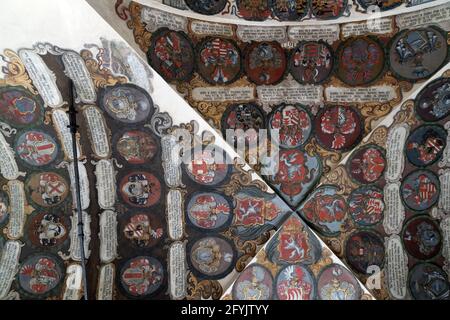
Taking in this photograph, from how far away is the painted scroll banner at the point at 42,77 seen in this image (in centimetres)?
576

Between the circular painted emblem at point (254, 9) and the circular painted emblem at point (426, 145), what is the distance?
3.26 metres

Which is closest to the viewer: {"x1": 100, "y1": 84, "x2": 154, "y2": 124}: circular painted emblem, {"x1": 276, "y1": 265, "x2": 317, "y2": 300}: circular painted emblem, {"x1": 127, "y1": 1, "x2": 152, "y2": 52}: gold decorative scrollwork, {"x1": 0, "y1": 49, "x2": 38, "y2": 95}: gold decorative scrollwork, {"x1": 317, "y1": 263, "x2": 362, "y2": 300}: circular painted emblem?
{"x1": 0, "y1": 49, "x2": 38, "y2": 95}: gold decorative scrollwork

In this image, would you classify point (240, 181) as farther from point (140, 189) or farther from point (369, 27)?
point (369, 27)

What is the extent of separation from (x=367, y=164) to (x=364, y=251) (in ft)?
5.28

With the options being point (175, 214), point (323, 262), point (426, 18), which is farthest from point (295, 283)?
point (426, 18)

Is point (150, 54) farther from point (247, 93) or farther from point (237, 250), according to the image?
point (237, 250)

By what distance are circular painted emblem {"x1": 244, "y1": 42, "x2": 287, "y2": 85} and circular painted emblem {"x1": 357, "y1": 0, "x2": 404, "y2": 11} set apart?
1500 mm

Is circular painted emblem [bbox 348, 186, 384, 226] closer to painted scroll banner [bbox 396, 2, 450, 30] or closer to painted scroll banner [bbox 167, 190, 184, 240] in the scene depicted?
painted scroll banner [bbox 396, 2, 450, 30]

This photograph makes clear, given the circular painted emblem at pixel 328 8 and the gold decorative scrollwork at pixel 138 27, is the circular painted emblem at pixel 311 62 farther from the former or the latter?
the gold decorative scrollwork at pixel 138 27

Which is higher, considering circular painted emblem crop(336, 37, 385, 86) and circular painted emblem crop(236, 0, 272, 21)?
circular painted emblem crop(236, 0, 272, 21)

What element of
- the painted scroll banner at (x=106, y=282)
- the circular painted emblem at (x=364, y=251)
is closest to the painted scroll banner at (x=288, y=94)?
the circular painted emblem at (x=364, y=251)

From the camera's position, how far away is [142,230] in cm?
741

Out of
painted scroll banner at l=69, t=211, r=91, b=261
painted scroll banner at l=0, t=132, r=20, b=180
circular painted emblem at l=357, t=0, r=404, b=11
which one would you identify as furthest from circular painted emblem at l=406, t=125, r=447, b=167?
painted scroll banner at l=0, t=132, r=20, b=180

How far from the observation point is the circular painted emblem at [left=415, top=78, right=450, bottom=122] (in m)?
6.30
